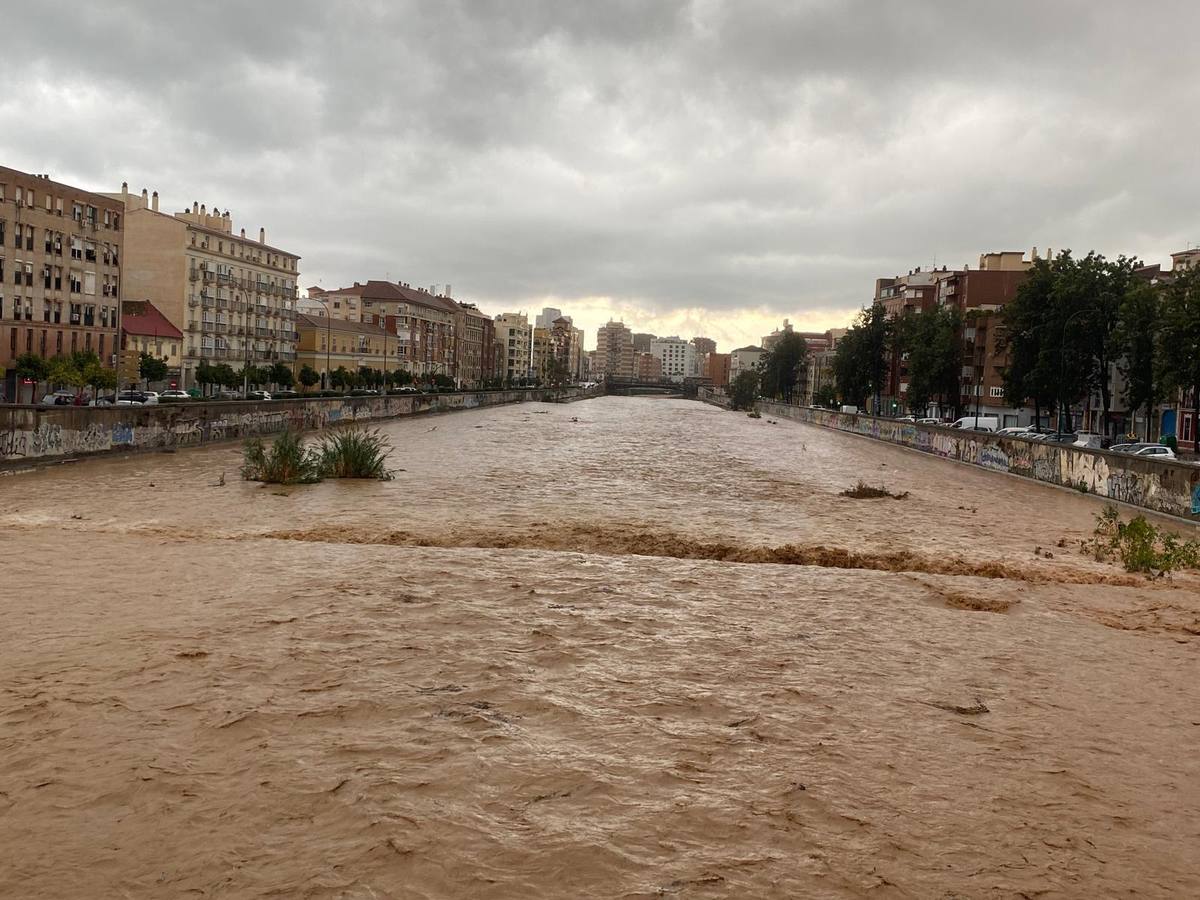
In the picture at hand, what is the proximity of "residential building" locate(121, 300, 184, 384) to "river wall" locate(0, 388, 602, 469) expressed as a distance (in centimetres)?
3414

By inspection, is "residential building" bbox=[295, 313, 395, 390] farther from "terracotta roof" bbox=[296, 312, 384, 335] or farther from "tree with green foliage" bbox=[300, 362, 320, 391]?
"tree with green foliage" bbox=[300, 362, 320, 391]

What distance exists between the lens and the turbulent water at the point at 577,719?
6094 mm

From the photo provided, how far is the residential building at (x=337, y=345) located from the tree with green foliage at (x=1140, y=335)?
84.0 m

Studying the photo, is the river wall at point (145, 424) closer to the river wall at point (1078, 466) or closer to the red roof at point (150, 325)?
the river wall at point (1078, 466)

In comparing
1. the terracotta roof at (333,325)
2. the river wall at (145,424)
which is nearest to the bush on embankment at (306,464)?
the river wall at (145,424)

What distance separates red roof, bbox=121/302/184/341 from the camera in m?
90.2

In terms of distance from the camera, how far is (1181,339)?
52.4 meters

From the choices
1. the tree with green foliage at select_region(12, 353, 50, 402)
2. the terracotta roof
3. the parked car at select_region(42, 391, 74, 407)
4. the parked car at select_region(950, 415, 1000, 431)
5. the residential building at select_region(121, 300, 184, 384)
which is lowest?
the parked car at select_region(42, 391, 74, 407)

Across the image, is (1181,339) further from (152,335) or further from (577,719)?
(152,335)

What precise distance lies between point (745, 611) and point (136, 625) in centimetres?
791

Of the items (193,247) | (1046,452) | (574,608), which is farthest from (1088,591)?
(193,247)

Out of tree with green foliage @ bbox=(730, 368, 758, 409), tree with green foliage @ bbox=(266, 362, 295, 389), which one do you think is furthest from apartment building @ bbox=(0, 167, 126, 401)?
tree with green foliage @ bbox=(730, 368, 758, 409)

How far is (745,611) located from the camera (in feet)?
45.8

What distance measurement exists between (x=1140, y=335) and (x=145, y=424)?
5676cm
